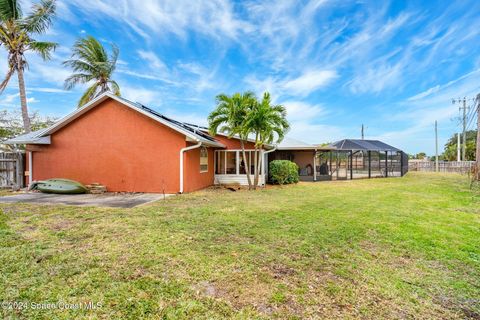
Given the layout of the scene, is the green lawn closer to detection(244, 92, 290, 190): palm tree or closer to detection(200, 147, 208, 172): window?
detection(244, 92, 290, 190): palm tree

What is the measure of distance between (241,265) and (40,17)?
Result: 18.7 metres

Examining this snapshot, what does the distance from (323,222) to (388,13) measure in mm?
11820

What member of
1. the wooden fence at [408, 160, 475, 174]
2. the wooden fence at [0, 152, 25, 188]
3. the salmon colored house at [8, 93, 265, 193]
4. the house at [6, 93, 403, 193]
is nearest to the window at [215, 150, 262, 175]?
the house at [6, 93, 403, 193]

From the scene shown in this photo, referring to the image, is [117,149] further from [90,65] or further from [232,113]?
[90,65]

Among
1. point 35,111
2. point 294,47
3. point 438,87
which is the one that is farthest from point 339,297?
point 35,111

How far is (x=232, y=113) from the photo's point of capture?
38.7ft

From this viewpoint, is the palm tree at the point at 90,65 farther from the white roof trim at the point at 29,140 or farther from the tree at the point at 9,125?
the white roof trim at the point at 29,140

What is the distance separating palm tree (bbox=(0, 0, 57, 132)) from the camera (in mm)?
13828

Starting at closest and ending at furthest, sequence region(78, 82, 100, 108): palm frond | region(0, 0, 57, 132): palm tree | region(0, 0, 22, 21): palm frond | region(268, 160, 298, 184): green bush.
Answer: region(0, 0, 22, 21): palm frond → region(0, 0, 57, 132): palm tree → region(268, 160, 298, 184): green bush → region(78, 82, 100, 108): palm frond

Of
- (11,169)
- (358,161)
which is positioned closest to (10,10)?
(11,169)

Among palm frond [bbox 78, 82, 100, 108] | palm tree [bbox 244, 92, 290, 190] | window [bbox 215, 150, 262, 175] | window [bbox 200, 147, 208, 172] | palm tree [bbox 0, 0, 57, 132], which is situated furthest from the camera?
palm frond [bbox 78, 82, 100, 108]

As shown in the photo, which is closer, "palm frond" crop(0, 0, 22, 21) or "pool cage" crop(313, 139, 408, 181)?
"palm frond" crop(0, 0, 22, 21)

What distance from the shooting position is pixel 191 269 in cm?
335

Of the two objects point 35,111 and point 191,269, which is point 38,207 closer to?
point 191,269
